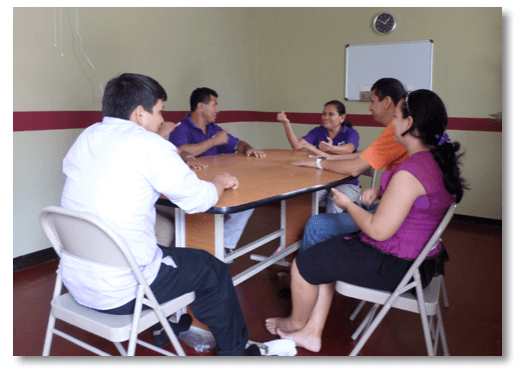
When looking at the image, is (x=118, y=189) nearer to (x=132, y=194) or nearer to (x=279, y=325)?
(x=132, y=194)

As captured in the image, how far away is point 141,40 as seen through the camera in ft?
12.7

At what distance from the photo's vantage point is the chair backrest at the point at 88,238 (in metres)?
1.27

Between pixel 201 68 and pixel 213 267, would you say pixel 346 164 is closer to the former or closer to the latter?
pixel 213 267

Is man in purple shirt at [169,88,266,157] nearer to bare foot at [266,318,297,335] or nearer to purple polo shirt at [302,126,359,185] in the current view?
purple polo shirt at [302,126,359,185]

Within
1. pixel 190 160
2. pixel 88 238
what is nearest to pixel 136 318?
pixel 88 238

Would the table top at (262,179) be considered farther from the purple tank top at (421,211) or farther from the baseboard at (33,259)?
the baseboard at (33,259)

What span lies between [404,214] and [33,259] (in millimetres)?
2740

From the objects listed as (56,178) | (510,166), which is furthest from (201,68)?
(510,166)

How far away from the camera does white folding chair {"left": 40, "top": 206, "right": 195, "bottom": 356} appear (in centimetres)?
129

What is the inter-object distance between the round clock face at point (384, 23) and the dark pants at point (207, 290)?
381cm

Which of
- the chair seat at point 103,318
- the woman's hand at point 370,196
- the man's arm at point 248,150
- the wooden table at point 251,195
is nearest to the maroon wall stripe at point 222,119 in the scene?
the man's arm at point 248,150

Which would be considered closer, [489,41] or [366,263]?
[366,263]

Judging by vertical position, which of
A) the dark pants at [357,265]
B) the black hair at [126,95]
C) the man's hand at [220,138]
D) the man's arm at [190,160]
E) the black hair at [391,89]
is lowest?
the dark pants at [357,265]

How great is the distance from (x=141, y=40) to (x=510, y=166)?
3.34 metres
